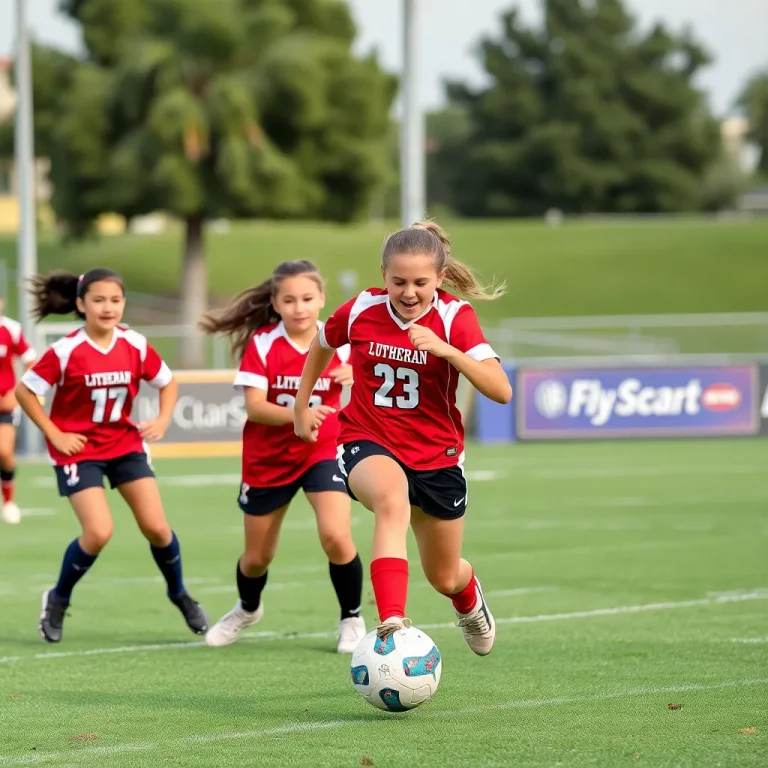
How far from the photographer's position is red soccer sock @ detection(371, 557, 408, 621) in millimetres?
5508

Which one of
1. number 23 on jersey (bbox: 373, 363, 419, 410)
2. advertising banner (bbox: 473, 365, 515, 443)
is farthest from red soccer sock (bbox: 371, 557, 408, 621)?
advertising banner (bbox: 473, 365, 515, 443)

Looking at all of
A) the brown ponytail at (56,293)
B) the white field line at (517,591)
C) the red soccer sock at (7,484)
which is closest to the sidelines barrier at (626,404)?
the red soccer sock at (7,484)

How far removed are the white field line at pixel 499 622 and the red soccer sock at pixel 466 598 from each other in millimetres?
1605

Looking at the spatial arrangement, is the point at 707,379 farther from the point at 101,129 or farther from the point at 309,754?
the point at 101,129

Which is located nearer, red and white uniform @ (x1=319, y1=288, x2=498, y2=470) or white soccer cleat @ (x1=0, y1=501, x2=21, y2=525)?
red and white uniform @ (x1=319, y1=288, x2=498, y2=470)

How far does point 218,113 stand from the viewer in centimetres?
3841

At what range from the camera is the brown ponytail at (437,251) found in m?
5.71

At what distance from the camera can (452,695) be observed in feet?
19.7

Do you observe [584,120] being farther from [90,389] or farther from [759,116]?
[90,389]

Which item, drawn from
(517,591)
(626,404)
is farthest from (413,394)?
(626,404)

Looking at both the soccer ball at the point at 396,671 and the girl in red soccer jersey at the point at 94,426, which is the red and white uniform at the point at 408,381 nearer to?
the soccer ball at the point at 396,671

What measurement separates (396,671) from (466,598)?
3.18 ft

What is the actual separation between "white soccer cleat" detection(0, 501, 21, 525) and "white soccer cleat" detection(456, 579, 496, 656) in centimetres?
766

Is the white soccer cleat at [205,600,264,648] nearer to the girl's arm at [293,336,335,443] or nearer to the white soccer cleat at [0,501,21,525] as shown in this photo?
the girl's arm at [293,336,335,443]
